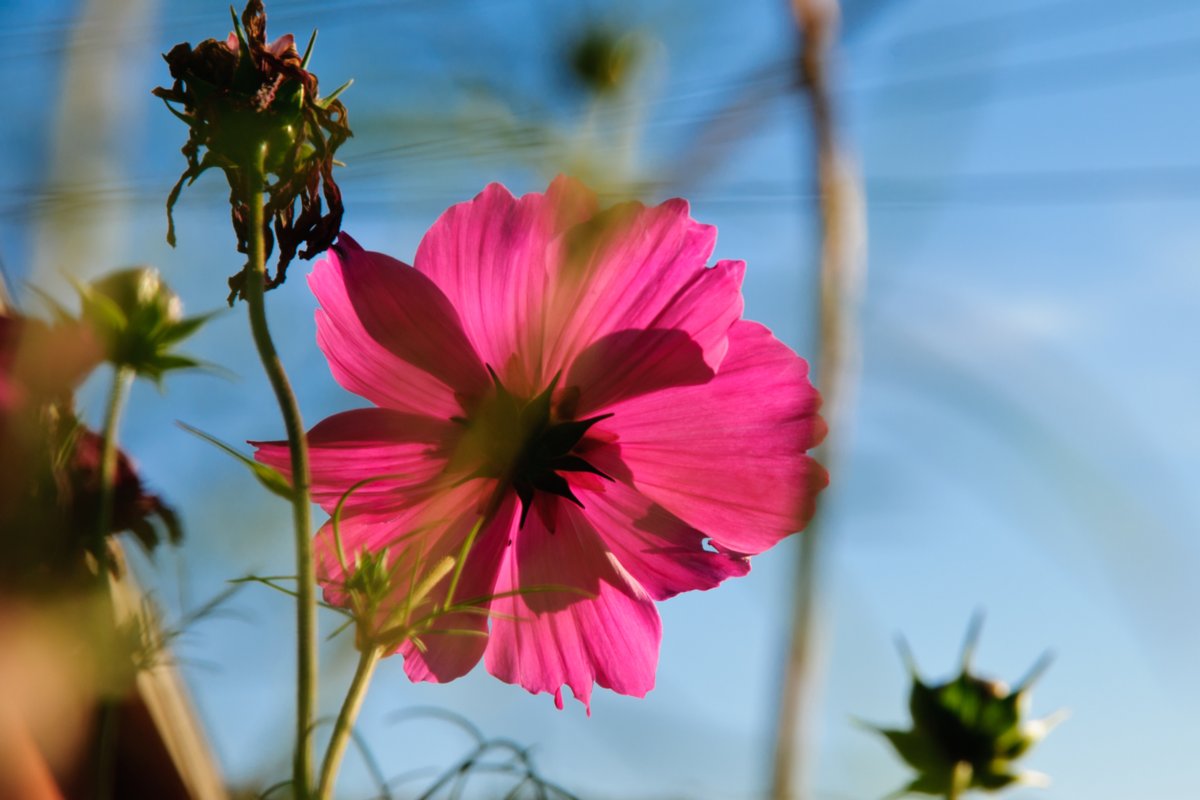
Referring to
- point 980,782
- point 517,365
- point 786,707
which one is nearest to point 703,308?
point 517,365

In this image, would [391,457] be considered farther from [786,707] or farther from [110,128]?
[786,707]

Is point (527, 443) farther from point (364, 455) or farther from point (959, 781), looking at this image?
point (959, 781)

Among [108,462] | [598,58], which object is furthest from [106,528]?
[598,58]

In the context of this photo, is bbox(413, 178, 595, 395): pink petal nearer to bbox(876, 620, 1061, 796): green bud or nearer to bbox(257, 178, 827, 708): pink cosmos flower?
bbox(257, 178, 827, 708): pink cosmos flower

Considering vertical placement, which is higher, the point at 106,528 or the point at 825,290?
the point at 825,290

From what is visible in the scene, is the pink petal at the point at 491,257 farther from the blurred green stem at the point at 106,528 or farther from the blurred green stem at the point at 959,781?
the blurred green stem at the point at 959,781

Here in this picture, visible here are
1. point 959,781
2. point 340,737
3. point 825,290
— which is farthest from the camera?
point 825,290

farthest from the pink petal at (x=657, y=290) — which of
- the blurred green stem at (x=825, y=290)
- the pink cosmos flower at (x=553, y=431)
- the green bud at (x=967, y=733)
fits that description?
the blurred green stem at (x=825, y=290)
